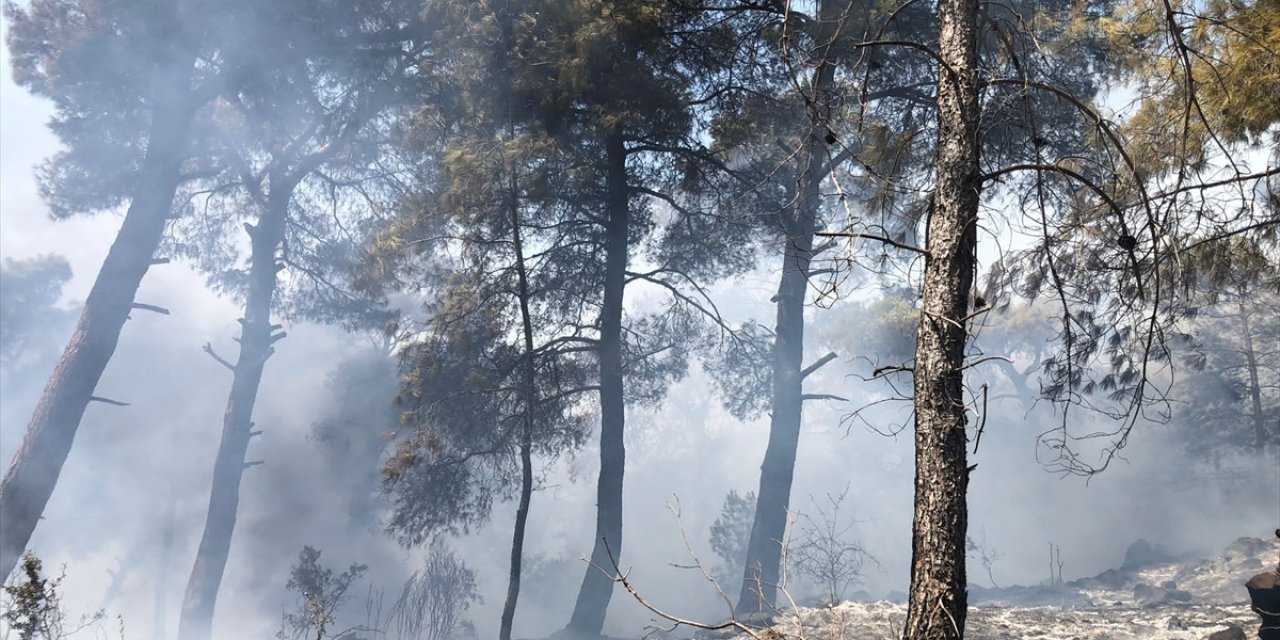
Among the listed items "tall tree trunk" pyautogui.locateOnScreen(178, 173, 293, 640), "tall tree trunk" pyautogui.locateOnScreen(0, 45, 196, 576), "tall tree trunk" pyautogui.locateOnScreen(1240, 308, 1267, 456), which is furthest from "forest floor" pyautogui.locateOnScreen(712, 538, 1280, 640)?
"tall tree trunk" pyautogui.locateOnScreen(178, 173, 293, 640)

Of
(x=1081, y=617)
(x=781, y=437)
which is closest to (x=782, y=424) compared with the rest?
(x=781, y=437)

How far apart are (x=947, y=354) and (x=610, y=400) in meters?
8.90

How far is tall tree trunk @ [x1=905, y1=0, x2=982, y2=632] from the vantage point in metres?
3.18

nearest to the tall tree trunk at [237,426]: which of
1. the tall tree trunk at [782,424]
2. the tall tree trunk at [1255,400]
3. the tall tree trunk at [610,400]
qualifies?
the tall tree trunk at [610,400]

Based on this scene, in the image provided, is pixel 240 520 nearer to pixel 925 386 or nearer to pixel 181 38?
pixel 181 38

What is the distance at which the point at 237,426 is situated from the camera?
608 inches

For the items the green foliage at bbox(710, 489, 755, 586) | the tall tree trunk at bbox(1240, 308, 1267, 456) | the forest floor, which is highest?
the tall tree trunk at bbox(1240, 308, 1267, 456)

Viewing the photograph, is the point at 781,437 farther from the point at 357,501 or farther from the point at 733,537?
the point at 357,501

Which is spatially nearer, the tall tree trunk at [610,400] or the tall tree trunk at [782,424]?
the tall tree trunk at [610,400]

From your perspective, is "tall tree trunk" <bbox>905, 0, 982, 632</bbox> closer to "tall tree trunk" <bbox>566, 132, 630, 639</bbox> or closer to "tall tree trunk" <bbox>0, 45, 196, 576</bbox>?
"tall tree trunk" <bbox>566, 132, 630, 639</bbox>

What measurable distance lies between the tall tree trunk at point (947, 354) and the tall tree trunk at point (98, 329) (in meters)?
11.7

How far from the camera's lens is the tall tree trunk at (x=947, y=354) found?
3.18 m

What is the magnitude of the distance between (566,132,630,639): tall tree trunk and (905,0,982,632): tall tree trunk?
26.1ft

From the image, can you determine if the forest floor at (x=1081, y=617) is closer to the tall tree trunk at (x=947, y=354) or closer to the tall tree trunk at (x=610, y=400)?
the tall tree trunk at (x=947, y=354)
